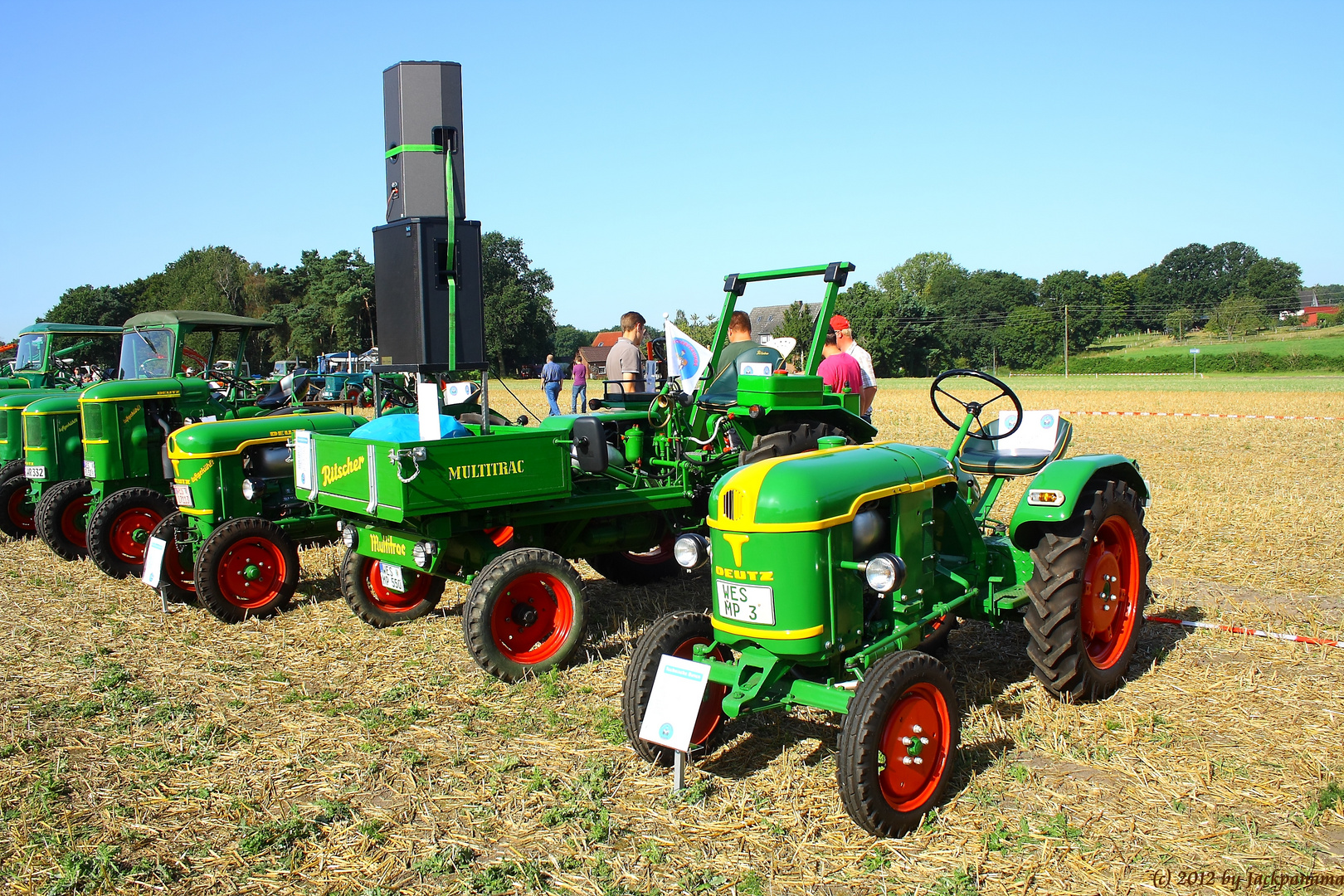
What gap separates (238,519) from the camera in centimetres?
602

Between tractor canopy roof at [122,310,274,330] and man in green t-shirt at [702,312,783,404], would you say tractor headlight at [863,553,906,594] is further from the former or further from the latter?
tractor canopy roof at [122,310,274,330]

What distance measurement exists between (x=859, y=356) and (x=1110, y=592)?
3648mm

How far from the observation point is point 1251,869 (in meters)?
2.79

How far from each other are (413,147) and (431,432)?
1.64 meters

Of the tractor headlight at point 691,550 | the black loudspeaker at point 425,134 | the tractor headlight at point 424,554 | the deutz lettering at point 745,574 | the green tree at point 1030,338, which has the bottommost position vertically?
the tractor headlight at point 424,554

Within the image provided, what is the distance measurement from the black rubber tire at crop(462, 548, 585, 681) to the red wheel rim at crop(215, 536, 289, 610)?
1.99 meters

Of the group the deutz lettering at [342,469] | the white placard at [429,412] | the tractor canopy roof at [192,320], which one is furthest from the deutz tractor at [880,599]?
the tractor canopy roof at [192,320]

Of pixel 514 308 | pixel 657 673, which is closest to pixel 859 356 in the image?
pixel 657 673

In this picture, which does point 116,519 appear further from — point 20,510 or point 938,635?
point 938,635

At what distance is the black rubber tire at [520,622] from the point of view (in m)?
4.54

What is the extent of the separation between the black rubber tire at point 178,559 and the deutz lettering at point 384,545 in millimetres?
1889

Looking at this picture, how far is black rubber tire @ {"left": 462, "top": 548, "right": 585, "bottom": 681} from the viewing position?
454 cm

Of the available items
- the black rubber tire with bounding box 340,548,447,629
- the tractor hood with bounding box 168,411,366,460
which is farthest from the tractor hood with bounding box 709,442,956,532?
the tractor hood with bounding box 168,411,366,460

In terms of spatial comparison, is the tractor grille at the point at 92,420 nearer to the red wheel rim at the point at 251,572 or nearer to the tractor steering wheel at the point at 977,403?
the red wheel rim at the point at 251,572
